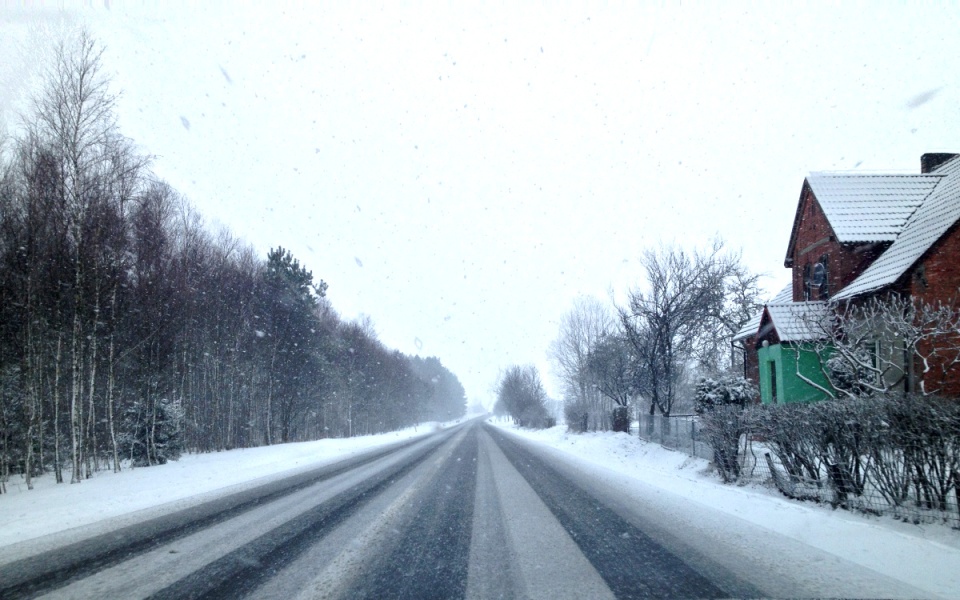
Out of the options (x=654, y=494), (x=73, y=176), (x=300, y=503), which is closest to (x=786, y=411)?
(x=654, y=494)

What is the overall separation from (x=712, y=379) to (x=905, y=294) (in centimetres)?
685

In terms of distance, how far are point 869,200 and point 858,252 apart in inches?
114

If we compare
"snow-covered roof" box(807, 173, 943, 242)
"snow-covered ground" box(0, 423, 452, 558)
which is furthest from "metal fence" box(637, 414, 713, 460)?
"snow-covered ground" box(0, 423, 452, 558)

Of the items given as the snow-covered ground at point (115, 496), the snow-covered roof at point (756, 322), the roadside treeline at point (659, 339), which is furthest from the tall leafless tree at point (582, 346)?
the snow-covered ground at point (115, 496)

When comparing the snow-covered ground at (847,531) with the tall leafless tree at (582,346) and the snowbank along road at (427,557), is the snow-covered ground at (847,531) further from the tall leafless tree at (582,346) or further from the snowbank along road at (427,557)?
the tall leafless tree at (582,346)

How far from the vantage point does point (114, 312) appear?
50.2ft

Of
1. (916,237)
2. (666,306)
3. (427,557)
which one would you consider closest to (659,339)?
(666,306)

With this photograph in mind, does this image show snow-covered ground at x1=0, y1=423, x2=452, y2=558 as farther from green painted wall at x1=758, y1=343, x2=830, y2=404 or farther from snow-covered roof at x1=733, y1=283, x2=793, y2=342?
snow-covered roof at x1=733, y1=283, x2=793, y2=342

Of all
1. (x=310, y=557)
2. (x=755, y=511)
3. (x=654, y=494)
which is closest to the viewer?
(x=310, y=557)

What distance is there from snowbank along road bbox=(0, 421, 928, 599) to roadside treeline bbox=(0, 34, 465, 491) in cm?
847

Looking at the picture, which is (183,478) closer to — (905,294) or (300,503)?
(300,503)

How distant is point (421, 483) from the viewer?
12148 millimetres

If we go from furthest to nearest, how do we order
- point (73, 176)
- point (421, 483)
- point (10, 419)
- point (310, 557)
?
1. point (10, 419)
2. point (73, 176)
3. point (421, 483)
4. point (310, 557)

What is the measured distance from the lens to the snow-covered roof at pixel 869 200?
20031 mm
